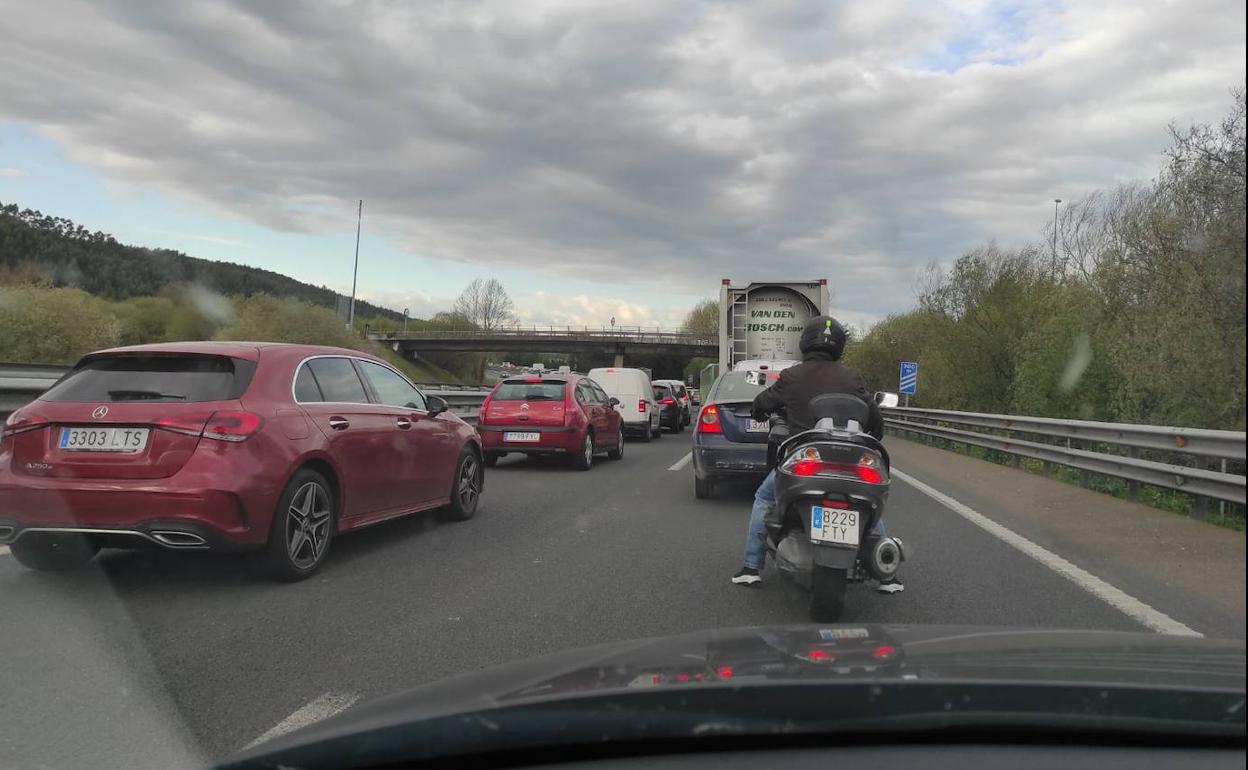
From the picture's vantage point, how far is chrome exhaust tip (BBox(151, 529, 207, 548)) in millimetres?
5020

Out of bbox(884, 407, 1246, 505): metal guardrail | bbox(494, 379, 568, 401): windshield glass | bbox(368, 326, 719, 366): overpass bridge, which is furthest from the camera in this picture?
bbox(368, 326, 719, 366): overpass bridge

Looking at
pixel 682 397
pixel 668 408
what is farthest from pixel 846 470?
pixel 682 397

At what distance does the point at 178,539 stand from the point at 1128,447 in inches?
345

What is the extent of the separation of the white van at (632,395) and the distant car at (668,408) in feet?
→ 9.98

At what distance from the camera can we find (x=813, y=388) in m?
5.33

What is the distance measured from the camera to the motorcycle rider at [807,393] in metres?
5.29

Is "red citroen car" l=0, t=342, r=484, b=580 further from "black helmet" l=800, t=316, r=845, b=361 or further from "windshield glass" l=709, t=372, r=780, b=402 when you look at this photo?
"windshield glass" l=709, t=372, r=780, b=402

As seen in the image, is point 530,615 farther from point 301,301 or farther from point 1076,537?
point 301,301

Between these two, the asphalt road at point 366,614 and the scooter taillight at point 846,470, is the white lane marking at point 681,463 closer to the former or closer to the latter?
the asphalt road at point 366,614

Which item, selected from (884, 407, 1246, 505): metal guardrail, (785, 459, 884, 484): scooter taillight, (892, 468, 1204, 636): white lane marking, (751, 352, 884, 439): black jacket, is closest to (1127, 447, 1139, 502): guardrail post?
(884, 407, 1246, 505): metal guardrail

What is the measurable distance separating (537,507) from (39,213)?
80063mm

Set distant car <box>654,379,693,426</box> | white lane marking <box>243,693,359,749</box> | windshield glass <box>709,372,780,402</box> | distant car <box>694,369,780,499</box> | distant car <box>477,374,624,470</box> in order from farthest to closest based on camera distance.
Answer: distant car <box>654,379,693,426</box>
distant car <box>477,374,624,470</box>
windshield glass <box>709,372,780,402</box>
distant car <box>694,369,780,499</box>
white lane marking <box>243,693,359,749</box>

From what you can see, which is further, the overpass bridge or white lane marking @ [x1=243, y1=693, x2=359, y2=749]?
the overpass bridge

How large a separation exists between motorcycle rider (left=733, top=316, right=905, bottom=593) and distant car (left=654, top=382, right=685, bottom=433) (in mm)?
20612
